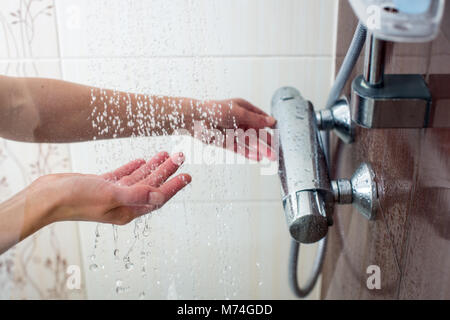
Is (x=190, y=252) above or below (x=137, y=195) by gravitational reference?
below

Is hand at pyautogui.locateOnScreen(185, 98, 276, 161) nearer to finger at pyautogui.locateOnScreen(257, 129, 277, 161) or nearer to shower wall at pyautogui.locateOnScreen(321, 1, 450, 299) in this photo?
finger at pyautogui.locateOnScreen(257, 129, 277, 161)

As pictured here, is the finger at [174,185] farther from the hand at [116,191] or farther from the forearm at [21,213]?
the forearm at [21,213]

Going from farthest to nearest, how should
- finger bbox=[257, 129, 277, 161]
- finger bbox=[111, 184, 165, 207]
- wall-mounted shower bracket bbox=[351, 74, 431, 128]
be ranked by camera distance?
finger bbox=[257, 129, 277, 161], finger bbox=[111, 184, 165, 207], wall-mounted shower bracket bbox=[351, 74, 431, 128]

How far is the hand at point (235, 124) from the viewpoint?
1.95ft

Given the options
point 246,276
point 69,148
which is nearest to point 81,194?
point 69,148

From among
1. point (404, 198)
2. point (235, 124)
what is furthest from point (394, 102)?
point (235, 124)

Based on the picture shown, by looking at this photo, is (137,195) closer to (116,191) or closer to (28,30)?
(116,191)

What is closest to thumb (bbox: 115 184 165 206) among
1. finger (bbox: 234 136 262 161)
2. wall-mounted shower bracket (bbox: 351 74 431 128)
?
finger (bbox: 234 136 262 161)

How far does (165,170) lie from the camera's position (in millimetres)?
564

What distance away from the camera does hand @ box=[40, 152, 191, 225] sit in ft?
1.65

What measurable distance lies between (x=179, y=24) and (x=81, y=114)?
0.15 metres

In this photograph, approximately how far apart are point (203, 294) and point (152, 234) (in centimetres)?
10

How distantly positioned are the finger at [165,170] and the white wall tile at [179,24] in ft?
0.40
